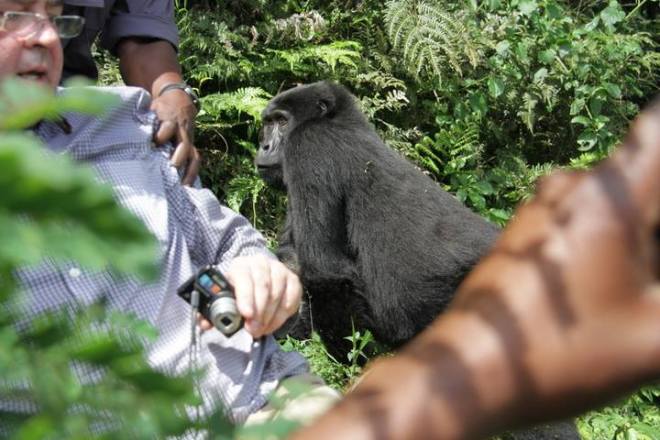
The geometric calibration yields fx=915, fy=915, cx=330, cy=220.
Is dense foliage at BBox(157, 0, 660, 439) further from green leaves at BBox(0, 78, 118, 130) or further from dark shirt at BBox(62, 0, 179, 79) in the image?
green leaves at BBox(0, 78, 118, 130)

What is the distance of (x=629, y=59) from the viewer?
5.93m

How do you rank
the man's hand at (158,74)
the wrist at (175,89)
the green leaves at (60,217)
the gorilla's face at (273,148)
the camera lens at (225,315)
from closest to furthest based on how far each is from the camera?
the green leaves at (60,217) < the camera lens at (225,315) < the man's hand at (158,74) < the wrist at (175,89) < the gorilla's face at (273,148)

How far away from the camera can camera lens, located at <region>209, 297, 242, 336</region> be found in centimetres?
183

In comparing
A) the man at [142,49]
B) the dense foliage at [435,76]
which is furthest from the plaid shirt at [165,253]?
the dense foliage at [435,76]

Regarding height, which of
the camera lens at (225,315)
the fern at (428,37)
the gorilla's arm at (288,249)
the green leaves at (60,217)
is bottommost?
the gorilla's arm at (288,249)

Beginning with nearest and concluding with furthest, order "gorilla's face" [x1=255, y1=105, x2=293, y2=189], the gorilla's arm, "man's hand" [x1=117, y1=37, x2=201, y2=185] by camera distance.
Result: "man's hand" [x1=117, y1=37, x2=201, y2=185] → the gorilla's arm → "gorilla's face" [x1=255, y1=105, x2=293, y2=189]

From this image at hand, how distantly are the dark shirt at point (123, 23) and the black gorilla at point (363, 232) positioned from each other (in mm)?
1618

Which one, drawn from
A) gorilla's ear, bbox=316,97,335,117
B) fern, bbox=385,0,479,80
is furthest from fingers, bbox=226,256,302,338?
fern, bbox=385,0,479,80

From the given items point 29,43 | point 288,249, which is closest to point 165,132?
point 29,43

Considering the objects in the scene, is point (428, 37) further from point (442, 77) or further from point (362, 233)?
point (362, 233)

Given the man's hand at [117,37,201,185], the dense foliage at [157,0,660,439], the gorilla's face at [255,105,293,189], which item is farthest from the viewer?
the dense foliage at [157,0,660,439]

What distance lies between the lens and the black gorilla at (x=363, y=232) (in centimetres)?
441

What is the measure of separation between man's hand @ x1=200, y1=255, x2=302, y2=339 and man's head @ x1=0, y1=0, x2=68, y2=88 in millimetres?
645

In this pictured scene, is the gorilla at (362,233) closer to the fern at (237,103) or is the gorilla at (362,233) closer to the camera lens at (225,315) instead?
the fern at (237,103)
